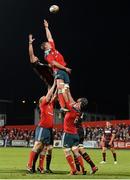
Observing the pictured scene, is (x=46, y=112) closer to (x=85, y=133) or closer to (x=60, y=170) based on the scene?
(x=60, y=170)

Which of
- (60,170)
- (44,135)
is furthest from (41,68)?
(60,170)

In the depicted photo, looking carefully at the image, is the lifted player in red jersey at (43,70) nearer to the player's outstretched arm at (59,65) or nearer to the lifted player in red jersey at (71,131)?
the player's outstretched arm at (59,65)

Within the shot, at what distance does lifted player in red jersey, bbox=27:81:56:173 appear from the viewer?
50.6 feet

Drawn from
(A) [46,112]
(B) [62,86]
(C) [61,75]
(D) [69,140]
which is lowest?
(D) [69,140]

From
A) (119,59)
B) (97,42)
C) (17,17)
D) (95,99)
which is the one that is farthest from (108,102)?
(17,17)

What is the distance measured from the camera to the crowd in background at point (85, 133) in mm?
47594

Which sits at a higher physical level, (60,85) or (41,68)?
(41,68)

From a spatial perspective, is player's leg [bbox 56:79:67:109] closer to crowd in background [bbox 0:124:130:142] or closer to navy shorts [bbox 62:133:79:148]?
navy shorts [bbox 62:133:79:148]

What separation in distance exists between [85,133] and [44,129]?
3619 cm

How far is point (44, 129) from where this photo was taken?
15.6 meters

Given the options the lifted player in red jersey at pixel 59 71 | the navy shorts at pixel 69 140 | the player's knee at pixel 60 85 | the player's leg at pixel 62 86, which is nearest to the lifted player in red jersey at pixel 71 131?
the navy shorts at pixel 69 140

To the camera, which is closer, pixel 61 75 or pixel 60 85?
pixel 60 85

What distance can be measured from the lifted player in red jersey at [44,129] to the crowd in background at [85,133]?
31989mm

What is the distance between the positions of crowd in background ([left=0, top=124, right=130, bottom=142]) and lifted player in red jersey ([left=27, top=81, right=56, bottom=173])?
1259 inches
